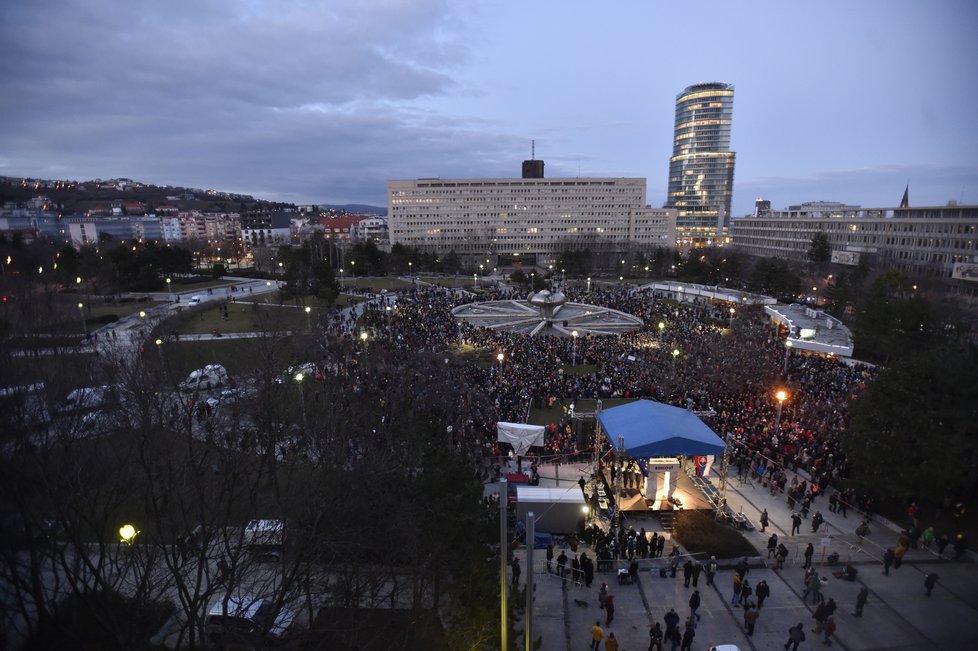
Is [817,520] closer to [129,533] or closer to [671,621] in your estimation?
[671,621]

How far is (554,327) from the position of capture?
125 ft

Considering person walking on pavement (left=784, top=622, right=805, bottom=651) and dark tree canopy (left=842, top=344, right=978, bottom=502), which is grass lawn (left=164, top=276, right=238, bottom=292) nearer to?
dark tree canopy (left=842, top=344, right=978, bottom=502)

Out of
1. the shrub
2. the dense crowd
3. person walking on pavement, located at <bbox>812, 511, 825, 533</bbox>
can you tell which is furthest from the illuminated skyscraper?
the shrub

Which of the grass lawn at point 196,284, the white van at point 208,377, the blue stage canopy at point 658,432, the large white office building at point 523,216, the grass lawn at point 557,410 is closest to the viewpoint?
the blue stage canopy at point 658,432

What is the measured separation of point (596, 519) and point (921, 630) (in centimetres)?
701

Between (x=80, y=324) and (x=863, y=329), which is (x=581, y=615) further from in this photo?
(x=80, y=324)

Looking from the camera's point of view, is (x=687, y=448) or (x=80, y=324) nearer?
(x=687, y=448)

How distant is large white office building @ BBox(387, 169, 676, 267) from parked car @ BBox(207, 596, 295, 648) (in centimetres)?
9785

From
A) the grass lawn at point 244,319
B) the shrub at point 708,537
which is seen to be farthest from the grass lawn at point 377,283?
the shrub at point 708,537

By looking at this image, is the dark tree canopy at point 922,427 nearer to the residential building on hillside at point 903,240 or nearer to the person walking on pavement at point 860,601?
the person walking on pavement at point 860,601

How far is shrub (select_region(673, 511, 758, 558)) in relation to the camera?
12.4m

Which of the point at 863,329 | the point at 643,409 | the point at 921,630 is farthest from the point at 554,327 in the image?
the point at 921,630

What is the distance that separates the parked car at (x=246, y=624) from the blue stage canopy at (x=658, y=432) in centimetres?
913

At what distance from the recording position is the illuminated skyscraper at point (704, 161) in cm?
12862
